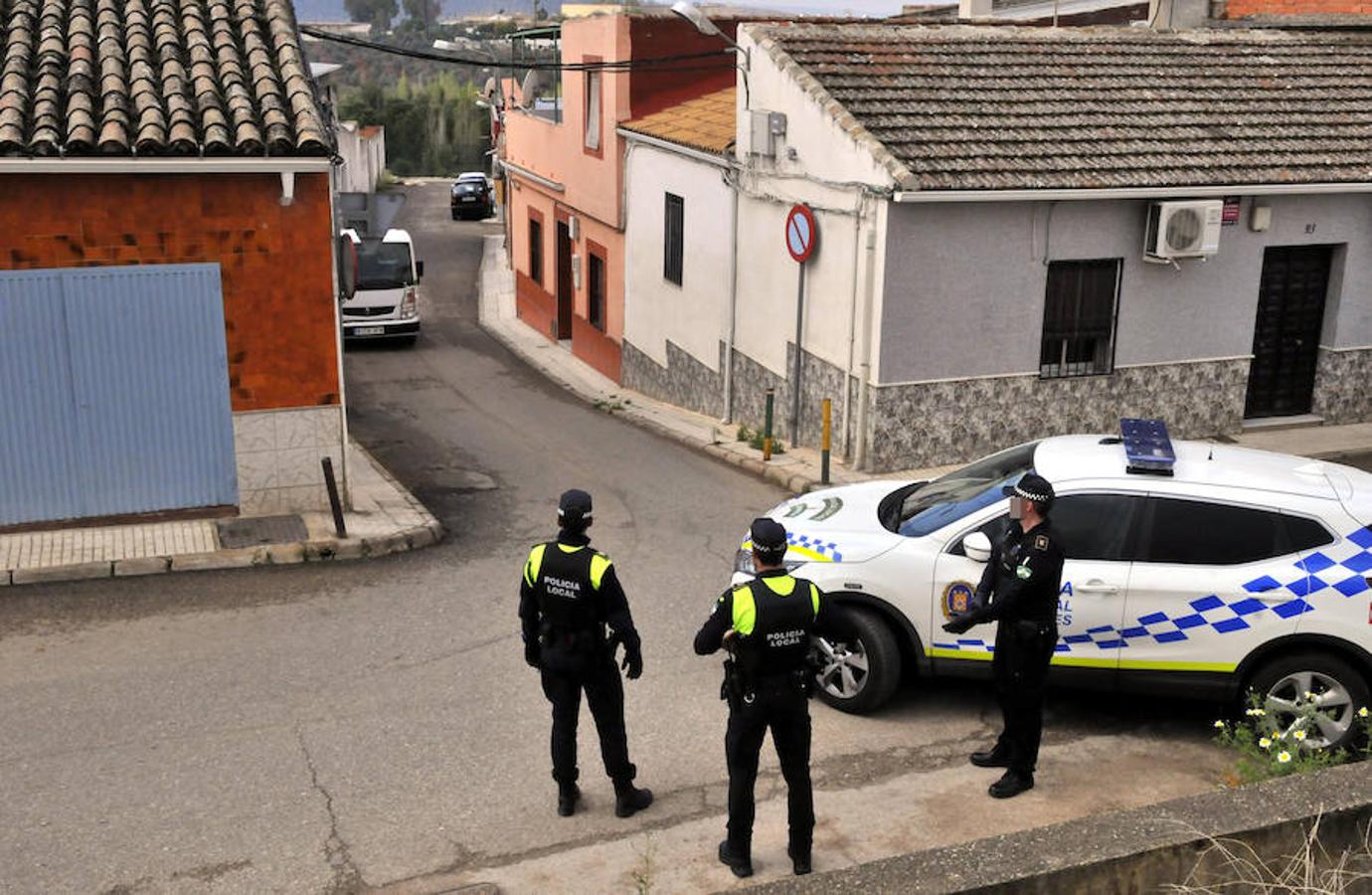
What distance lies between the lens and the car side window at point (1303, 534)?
787 centimetres

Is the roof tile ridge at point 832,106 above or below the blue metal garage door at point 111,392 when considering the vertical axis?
above

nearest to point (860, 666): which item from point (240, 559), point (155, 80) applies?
point (240, 559)

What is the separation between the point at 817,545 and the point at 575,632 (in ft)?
7.00

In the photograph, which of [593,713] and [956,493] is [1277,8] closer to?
[956,493]

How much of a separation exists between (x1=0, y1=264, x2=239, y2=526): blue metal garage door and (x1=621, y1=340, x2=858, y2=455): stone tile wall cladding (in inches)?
252

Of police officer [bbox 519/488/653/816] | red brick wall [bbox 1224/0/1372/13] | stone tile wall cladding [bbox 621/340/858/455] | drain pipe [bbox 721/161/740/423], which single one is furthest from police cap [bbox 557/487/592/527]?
red brick wall [bbox 1224/0/1372/13]

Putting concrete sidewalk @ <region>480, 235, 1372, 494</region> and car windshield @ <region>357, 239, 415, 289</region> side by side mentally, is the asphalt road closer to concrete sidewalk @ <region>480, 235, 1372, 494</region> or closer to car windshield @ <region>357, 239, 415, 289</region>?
concrete sidewalk @ <region>480, 235, 1372, 494</region>

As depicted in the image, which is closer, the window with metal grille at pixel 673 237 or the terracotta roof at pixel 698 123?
the terracotta roof at pixel 698 123

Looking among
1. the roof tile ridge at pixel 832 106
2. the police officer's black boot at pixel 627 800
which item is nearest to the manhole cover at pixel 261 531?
the police officer's black boot at pixel 627 800

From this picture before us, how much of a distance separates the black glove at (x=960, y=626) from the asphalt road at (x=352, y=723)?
94 cm

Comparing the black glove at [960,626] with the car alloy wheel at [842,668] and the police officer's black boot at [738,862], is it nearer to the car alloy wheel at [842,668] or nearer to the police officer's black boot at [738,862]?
the car alloy wheel at [842,668]

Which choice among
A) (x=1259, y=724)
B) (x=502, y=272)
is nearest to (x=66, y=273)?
(x=1259, y=724)

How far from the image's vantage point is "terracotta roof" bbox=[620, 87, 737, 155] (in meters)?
18.8

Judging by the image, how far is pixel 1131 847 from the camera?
4.96 meters
